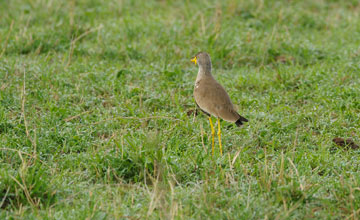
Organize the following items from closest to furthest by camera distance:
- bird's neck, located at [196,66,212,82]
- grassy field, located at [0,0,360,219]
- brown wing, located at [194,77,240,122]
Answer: grassy field, located at [0,0,360,219] < brown wing, located at [194,77,240,122] < bird's neck, located at [196,66,212,82]

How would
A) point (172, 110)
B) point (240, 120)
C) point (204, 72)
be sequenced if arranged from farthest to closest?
point (172, 110) → point (204, 72) → point (240, 120)

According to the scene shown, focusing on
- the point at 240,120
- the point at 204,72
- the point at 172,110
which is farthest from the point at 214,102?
the point at 172,110

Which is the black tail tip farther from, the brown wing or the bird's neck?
the bird's neck

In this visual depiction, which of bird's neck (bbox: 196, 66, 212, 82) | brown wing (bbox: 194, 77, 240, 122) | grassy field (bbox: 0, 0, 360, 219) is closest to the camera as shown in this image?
grassy field (bbox: 0, 0, 360, 219)

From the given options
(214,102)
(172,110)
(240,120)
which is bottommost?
(172,110)

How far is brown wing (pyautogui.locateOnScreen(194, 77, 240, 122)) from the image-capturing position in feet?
14.0

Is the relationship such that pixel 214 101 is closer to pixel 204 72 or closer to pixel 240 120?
pixel 240 120

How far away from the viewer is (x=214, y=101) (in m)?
4.33

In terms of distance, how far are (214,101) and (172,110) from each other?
3.71 ft

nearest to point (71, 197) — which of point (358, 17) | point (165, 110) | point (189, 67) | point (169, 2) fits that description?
point (165, 110)

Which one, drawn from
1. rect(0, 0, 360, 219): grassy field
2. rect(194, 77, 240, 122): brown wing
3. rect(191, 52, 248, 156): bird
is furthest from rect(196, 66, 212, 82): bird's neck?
rect(0, 0, 360, 219): grassy field

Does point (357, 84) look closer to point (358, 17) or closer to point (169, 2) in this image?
point (358, 17)

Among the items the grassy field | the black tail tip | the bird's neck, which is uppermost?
the bird's neck

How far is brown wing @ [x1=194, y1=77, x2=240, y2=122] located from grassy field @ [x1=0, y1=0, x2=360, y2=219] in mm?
306
